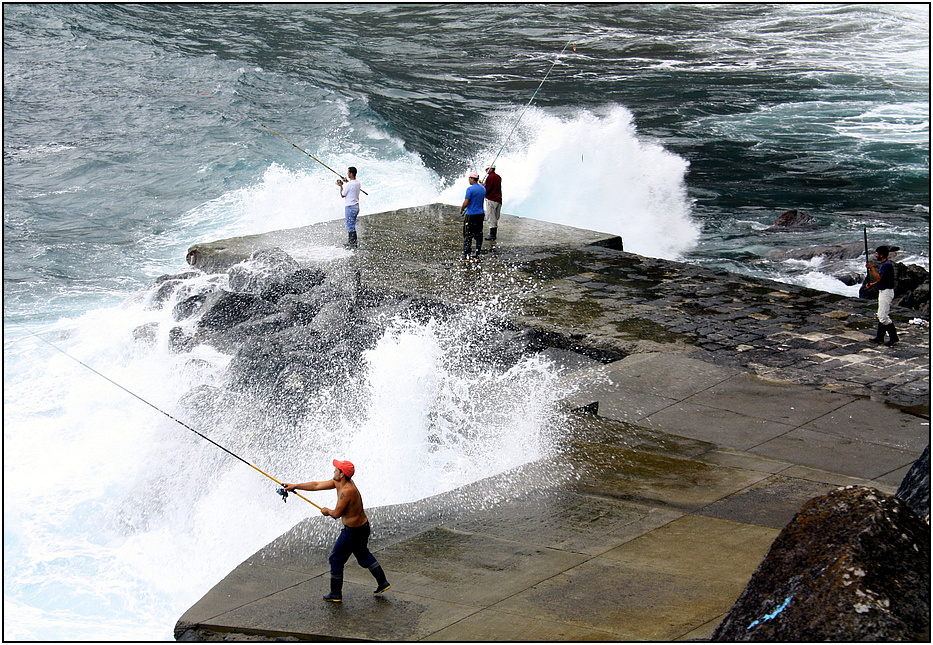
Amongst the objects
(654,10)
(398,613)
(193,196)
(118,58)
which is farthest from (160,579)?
(654,10)

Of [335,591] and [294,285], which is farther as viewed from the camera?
[294,285]

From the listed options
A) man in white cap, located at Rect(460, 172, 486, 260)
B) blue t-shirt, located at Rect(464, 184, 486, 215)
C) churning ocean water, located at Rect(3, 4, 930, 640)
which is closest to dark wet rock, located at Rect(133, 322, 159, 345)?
churning ocean water, located at Rect(3, 4, 930, 640)

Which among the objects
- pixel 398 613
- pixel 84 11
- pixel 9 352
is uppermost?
pixel 84 11

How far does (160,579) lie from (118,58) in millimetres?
26634

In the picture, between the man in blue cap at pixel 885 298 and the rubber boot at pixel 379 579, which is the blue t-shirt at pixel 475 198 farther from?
the rubber boot at pixel 379 579

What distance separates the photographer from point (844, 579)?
3.53 metres

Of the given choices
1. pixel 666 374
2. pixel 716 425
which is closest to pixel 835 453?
pixel 716 425

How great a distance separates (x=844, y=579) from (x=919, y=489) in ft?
3.35

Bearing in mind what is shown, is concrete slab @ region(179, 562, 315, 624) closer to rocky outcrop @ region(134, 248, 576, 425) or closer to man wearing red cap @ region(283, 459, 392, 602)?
man wearing red cap @ region(283, 459, 392, 602)

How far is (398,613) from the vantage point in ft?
17.0

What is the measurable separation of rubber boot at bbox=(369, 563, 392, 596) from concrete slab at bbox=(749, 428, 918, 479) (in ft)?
11.2

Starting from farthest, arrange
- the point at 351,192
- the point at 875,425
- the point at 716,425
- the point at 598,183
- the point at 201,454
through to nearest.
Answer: the point at 598,183, the point at 351,192, the point at 201,454, the point at 716,425, the point at 875,425

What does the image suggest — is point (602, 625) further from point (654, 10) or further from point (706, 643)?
point (654, 10)

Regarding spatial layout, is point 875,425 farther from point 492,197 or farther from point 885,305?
point 492,197
